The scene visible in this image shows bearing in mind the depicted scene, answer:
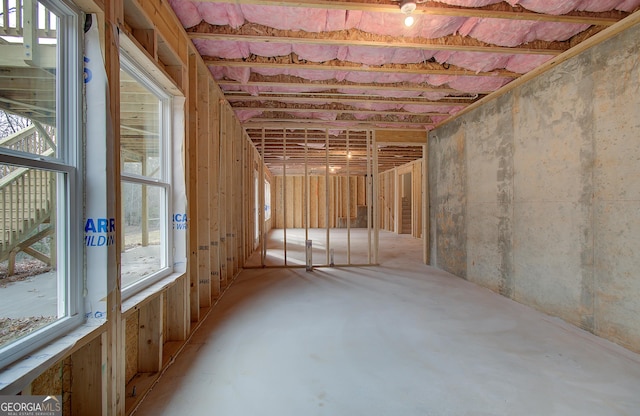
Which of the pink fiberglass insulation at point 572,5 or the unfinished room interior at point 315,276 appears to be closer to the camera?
the unfinished room interior at point 315,276

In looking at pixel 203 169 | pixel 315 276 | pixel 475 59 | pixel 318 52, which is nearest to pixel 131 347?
pixel 203 169

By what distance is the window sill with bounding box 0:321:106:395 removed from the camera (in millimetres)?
936

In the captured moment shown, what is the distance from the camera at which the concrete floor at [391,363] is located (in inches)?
63.9

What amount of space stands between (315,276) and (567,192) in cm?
336

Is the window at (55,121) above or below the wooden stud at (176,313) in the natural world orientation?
above

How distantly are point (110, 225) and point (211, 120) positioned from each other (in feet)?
7.53

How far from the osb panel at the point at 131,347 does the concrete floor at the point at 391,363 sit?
8.7 inches

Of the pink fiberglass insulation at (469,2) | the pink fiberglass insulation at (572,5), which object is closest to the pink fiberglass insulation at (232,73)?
the pink fiberglass insulation at (469,2)

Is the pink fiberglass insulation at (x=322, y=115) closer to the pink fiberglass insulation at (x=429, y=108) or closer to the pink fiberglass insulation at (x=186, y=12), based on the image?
the pink fiberglass insulation at (x=429, y=108)

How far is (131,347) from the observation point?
190cm

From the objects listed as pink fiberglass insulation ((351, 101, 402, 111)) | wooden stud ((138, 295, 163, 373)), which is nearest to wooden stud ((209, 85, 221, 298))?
wooden stud ((138, 295, 163, 373))

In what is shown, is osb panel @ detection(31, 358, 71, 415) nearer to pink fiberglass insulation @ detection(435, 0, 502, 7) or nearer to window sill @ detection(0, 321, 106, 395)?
window sill @ detection(0, 321, 106, 395)

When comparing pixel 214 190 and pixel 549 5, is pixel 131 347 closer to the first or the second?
pixel 214 190

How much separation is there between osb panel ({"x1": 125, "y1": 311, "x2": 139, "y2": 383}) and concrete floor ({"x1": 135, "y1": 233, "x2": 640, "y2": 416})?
0.22 metres
